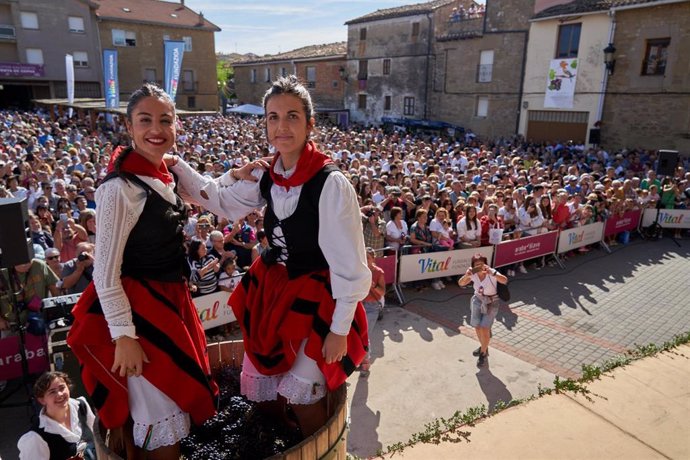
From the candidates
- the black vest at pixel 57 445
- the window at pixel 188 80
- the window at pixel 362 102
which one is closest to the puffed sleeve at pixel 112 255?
the black vest at pixel 57 445

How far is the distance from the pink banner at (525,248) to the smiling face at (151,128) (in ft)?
27.5

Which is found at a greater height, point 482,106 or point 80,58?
point 80,58

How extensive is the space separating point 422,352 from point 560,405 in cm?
217

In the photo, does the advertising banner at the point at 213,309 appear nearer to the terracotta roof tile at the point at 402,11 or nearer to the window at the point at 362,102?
the terracotta roof tile at the point at 402,11

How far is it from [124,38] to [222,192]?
138ft

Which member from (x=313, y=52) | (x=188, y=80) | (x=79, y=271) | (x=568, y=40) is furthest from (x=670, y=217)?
(x=188, y=80)

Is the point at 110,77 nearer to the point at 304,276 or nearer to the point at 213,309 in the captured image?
the point at 213,309

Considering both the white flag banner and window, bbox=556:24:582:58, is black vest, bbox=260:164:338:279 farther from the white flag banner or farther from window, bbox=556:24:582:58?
window, bbox=556:24:582:58

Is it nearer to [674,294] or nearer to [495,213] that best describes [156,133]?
[495,213]

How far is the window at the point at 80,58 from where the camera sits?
3556 centimetres

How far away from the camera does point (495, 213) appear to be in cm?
960

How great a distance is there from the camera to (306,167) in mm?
2100

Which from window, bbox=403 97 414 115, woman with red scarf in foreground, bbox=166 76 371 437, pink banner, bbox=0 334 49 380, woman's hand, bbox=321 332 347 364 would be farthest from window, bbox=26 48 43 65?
woman's hand, bbox=321 332 347 364

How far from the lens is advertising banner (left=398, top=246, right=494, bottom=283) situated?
8.73 metres
